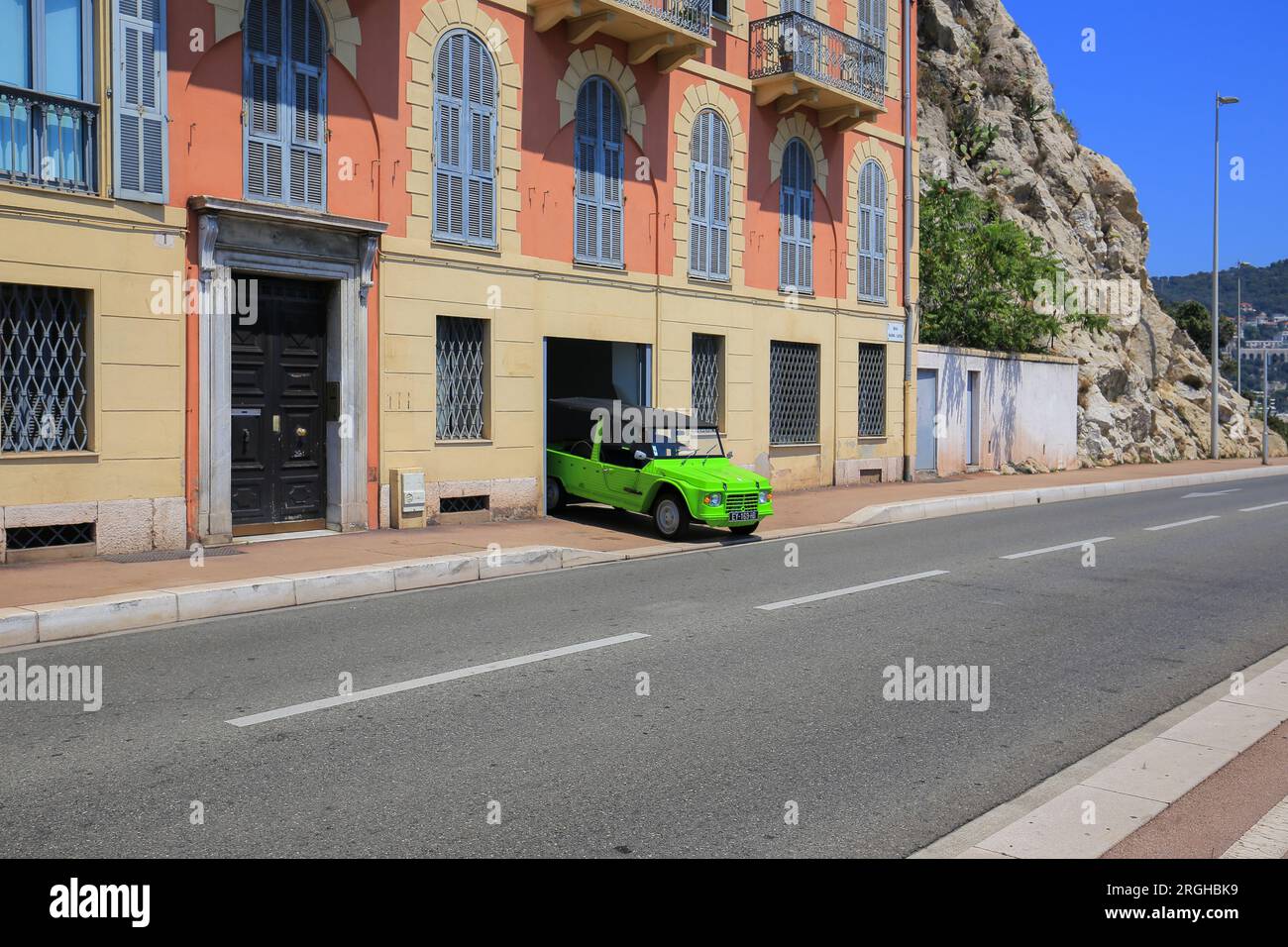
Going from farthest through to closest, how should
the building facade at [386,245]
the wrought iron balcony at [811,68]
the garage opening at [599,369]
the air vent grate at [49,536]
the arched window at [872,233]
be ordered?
the arched window at [872,233]
the wrought iron balcony at [811,68]
the garage opening at [599,369]
the building facade at [386,245]
the air vent grate at [49,536]

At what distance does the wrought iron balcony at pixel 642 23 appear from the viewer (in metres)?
17.2

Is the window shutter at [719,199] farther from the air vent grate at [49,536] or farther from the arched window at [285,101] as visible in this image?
the air vent grate at [49,536]

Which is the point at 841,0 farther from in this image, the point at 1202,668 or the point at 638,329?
the point at 1202,668

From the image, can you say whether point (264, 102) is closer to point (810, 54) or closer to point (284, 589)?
point (284, 589)

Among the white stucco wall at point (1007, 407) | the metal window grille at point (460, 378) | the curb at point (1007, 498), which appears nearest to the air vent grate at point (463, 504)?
the metal window grille at point (460, 378)

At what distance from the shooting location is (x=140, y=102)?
12766 mm

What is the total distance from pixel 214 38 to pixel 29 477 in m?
5.65

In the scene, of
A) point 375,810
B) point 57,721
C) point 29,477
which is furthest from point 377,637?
point 29,477

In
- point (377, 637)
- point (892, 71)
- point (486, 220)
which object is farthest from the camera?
point (892, 71)

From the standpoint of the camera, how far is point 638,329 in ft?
63.4

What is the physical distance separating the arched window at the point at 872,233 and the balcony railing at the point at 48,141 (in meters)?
16.4

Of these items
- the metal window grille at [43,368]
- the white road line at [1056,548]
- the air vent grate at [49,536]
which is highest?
the metal window grille at [43,368]

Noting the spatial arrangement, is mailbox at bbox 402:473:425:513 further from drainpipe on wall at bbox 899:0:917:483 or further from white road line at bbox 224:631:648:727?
drainpipe on wall at bbox 899:0:917:483

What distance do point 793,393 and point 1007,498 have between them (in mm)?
4717
